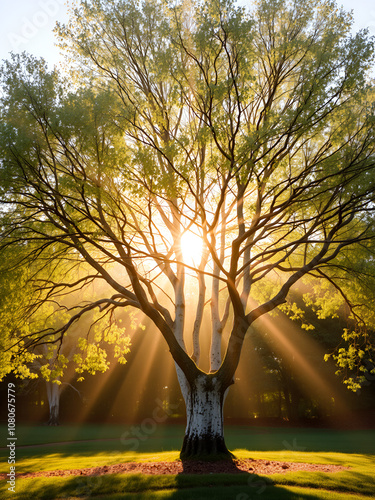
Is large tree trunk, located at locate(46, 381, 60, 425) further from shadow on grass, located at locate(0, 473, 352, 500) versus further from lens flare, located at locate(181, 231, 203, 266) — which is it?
shadow on grass, located at locate(0, 473, 352, 500)

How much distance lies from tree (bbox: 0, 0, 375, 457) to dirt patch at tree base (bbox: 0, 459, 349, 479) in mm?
748

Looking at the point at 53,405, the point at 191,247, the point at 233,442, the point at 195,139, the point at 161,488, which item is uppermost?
the point at 195,139

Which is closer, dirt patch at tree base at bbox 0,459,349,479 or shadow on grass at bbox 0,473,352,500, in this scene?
shadow on grass at bbox 0,473,352,500

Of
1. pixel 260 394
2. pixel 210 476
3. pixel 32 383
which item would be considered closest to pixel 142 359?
pixel 32 383

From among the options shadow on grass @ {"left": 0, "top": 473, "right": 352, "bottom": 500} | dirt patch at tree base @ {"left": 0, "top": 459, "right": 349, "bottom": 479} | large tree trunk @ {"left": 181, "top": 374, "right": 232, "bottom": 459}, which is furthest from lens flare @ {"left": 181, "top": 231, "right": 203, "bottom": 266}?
shadow on grass @ {"left": 0, "top": 473, "right": 352, "bottom": 500}

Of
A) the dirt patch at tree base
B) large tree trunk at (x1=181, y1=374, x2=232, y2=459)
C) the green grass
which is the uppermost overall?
large tree trunk at (x1=181, y1=374, x2=232, y2=459)

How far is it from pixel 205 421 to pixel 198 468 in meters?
1.46

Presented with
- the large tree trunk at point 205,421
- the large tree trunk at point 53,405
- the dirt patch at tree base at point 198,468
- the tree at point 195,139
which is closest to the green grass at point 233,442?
the large tree trunk at point 53,405

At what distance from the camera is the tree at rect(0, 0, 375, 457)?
864 cm

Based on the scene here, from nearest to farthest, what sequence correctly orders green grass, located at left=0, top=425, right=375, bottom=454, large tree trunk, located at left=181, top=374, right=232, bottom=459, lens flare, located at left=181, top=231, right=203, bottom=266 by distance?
large tree trunk, located at left=181, top=374, right=232, bottom=459 < lens flare, located at left=181, top=231, right=203, bottom=266 < green grass, located at left=0, top=425, right=375, bottom=454

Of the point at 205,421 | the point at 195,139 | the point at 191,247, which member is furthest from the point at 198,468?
the point at 195,139

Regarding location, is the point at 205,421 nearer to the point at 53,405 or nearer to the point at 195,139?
the point at 195,139

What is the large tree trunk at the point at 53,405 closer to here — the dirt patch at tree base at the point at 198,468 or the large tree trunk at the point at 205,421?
the dirt patch at tree base at the point at 198,468

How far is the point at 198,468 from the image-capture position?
927cm
